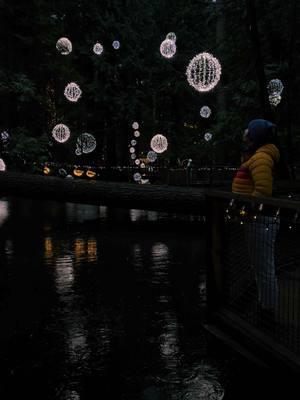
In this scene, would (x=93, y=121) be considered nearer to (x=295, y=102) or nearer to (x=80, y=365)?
(x=295, y=102)

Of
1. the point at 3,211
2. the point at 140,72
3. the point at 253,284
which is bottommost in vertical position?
the point at 3,211

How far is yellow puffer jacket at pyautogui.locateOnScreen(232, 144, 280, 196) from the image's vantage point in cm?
613

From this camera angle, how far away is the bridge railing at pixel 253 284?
5.62m

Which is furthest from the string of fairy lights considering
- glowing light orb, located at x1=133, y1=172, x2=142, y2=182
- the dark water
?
the dark water

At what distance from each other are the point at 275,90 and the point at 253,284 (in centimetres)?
1304

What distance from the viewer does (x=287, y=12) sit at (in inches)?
726

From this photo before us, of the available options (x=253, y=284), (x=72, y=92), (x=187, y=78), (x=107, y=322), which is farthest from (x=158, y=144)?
(x=253, y=284)

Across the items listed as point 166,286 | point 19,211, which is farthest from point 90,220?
point 166,286

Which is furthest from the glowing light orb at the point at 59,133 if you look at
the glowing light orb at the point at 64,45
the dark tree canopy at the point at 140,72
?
the glowing light orb at the point at 64,45

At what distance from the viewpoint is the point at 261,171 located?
6172mm

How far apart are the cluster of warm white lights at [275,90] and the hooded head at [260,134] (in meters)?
12.9

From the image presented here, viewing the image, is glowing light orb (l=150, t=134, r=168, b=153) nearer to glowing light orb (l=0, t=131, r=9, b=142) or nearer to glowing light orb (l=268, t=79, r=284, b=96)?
glowing light orb (l=0, t=131, r=9, b=142)

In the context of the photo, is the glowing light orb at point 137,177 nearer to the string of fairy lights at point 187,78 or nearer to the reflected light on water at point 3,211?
Result: the string of fairy lights at point 187,78

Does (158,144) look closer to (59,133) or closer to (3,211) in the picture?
(59,133)
